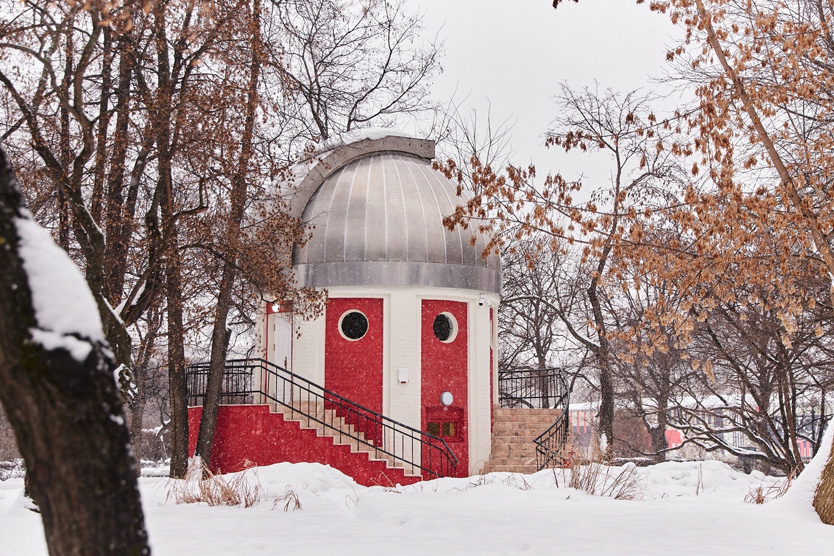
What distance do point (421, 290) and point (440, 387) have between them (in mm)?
2251

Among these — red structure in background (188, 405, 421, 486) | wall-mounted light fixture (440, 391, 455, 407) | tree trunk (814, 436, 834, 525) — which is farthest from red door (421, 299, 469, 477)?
tree trunk (814, 436, 834, 525)

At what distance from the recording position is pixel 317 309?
1725 centimetres

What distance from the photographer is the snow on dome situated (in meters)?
2.59

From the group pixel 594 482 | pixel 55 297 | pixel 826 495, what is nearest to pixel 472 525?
pixel 594 482

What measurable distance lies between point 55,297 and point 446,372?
1737cm

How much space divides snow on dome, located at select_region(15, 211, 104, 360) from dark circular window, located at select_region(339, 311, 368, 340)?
16.9m

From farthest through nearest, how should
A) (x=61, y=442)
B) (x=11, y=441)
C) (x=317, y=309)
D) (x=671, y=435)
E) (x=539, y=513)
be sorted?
1. (x=671, y=435)
2. (x=11, y=441)
3. (x=317, y=309)
4. (x=539, y=513)
5. (x=61, y=442)

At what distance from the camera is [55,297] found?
264 cm

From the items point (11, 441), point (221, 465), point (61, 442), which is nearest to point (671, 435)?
point (11, 441)

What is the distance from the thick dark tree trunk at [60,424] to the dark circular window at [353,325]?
16.9 metres

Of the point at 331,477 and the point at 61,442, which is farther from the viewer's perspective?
the point at 331,477

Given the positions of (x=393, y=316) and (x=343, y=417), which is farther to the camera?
(x=393, y=316)

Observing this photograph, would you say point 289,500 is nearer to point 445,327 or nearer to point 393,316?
point 393,316

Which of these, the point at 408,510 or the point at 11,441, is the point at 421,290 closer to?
the point at 408,510
